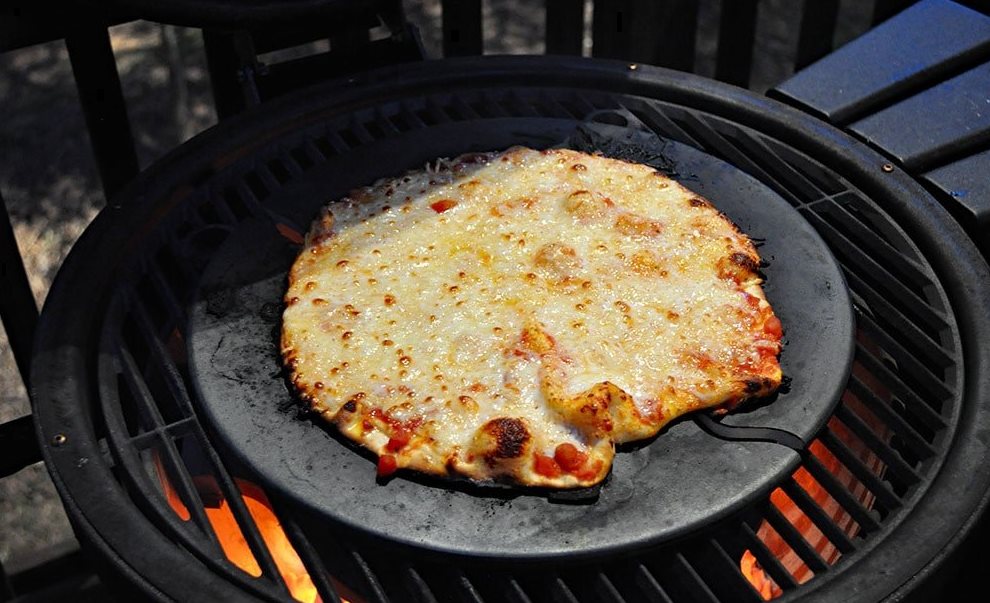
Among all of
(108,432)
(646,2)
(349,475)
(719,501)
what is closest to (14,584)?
(108,432)

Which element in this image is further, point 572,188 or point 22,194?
point 22,194

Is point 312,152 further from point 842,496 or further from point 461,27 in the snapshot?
point 842,496

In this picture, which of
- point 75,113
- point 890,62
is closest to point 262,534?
point 890,62

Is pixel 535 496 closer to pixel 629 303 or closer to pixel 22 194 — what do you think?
pixel 629 303

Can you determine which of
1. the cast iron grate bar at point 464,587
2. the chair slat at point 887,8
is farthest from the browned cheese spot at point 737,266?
the chair slat at point 887,8

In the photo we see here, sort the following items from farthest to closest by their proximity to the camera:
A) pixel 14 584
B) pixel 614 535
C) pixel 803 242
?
pixel 14 584 < pixel 803 242 < pixel 614 535

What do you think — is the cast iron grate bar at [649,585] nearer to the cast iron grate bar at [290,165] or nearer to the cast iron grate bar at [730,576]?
the cast iron grate bar at [730,576]

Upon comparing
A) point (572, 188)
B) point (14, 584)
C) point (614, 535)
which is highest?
point (572, 188)
